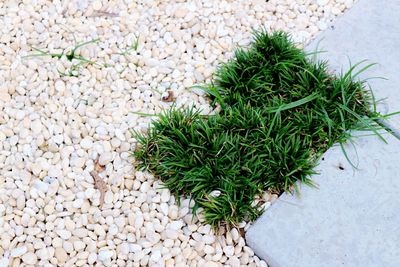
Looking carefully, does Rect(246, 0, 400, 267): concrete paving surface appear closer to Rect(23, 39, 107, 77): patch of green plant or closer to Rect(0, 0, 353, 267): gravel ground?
Rect(0, 0, 353, 267): gravel ground

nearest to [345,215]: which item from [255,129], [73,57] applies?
[255,129]

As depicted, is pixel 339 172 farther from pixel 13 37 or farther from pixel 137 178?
pixel 13 37

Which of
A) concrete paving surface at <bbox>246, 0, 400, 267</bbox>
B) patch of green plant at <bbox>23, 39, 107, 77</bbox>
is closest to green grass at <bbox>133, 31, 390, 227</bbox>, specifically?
concrete paving surface at <bbox>246, 0, 400, 267</bbox>

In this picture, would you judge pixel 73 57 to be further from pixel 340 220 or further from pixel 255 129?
pixel 340 220

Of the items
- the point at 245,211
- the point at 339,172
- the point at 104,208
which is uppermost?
the point at 339,172

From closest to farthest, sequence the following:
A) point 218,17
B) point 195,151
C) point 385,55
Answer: point 195,151 < point 385,55 < point 218,17

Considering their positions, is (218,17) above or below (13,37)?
above

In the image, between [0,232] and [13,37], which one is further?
[13,37]

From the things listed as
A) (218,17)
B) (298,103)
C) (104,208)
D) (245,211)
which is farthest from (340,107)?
(104,208)

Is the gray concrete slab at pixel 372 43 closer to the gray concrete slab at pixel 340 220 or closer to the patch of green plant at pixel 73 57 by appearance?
the gray concrete slab at pixel 340 220
